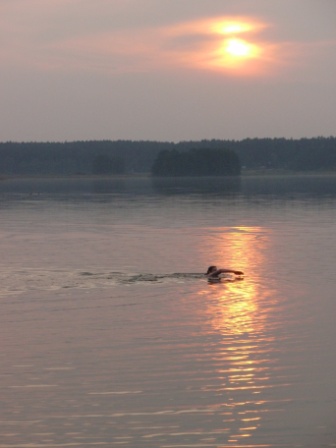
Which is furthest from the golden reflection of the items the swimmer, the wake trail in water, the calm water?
the wake trail in water

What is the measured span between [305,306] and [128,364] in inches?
293

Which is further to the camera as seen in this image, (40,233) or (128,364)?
(40,233)

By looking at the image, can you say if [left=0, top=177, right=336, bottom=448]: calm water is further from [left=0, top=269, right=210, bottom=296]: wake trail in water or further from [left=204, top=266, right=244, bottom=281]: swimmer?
[left=204, top=266, right=244, bottom=281]: swimmer

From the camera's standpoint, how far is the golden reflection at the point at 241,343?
1436 cm

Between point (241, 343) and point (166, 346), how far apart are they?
56.3 inches

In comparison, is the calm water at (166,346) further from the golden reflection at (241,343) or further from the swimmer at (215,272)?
the swimmer at (215,272)

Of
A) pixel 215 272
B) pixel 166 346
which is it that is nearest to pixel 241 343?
pixel 166 346

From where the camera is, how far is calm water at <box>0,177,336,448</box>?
1370 centimetres

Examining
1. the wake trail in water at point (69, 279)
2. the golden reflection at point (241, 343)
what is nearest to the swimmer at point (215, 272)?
the golden reflection at point (241, 343)

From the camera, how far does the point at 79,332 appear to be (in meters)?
20.3

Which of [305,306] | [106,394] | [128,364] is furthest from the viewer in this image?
[305,306]

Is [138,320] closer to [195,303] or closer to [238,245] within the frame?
[195,303]

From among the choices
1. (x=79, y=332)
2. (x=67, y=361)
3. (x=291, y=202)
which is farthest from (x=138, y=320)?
(x=291, y=202)

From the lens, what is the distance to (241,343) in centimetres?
1892
